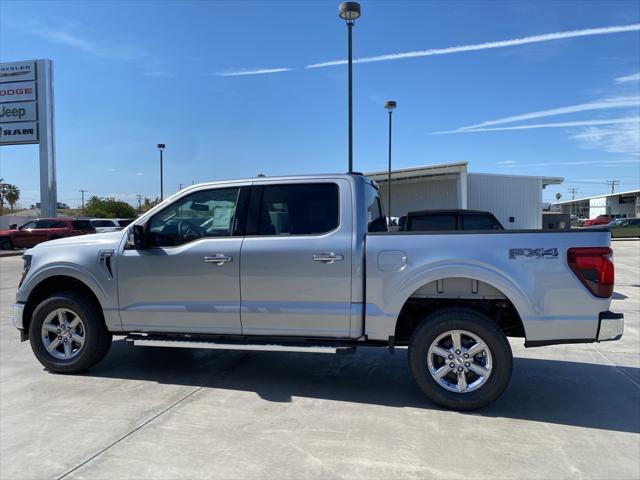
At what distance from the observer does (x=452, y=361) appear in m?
4.27

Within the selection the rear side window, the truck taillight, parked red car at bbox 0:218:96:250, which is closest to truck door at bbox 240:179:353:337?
the truck taillight

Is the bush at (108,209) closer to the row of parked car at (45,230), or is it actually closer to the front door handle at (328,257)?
the row of parked car at (45,230)

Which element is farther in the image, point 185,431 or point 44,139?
point 44,139

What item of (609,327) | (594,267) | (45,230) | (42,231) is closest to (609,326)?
(609,327)

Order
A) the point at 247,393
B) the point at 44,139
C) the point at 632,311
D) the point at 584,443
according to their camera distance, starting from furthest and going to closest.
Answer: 1. the point at 44,139
2. the point at 632,311
3. the point at 247,393
4. the point at 584,443

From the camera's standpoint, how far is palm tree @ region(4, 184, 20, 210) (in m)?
86.3

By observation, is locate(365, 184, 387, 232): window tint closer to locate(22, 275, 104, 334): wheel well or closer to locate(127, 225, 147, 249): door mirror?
locate(127, 225, 147, 249): door mirror

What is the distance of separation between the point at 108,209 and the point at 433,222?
60750 millimetres

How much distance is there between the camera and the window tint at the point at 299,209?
4.66 meters

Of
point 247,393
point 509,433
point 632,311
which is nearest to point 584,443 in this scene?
point 509,433

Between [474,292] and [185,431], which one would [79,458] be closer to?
[185,431]

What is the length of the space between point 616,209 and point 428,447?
8693 centimetres

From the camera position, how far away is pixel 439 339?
4309mm

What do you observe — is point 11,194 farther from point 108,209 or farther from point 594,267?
point 594,267
